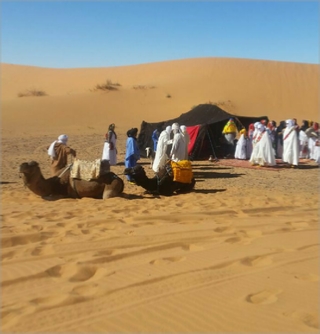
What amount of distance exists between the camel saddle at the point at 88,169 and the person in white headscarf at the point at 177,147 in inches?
141

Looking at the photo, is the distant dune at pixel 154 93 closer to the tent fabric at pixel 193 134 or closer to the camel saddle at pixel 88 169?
the tent fabric at pixel 193 134

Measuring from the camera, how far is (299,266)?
4.74m

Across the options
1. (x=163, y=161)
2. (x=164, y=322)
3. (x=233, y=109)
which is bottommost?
(x=164, y=322)

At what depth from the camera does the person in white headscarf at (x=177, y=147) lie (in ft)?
40.5

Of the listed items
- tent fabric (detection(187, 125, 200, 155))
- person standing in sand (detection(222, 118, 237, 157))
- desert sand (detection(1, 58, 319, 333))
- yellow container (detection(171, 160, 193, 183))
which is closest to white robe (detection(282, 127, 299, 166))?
desert sand (detection(1, 58, 319, 333))

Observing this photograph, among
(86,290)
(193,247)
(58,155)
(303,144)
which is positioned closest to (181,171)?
(58,155)

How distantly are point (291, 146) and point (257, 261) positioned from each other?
11674mm

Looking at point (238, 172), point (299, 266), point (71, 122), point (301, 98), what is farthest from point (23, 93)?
point (299, 266)

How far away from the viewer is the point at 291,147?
16.0 m

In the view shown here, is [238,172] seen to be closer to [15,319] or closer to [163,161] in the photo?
[163,161]

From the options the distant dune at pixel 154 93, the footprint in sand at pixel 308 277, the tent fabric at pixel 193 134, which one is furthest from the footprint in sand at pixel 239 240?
the distant dune at pixel 154 93

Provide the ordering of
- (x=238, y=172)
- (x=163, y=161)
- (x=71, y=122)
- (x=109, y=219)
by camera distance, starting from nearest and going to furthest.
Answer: (x=109, y=219) → (x=163, y=161) → (x=238, y=172) → (x=71, y=122)

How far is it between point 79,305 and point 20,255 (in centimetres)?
160

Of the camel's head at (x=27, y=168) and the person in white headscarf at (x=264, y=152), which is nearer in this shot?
the camel's head at (x=27, y=168)
